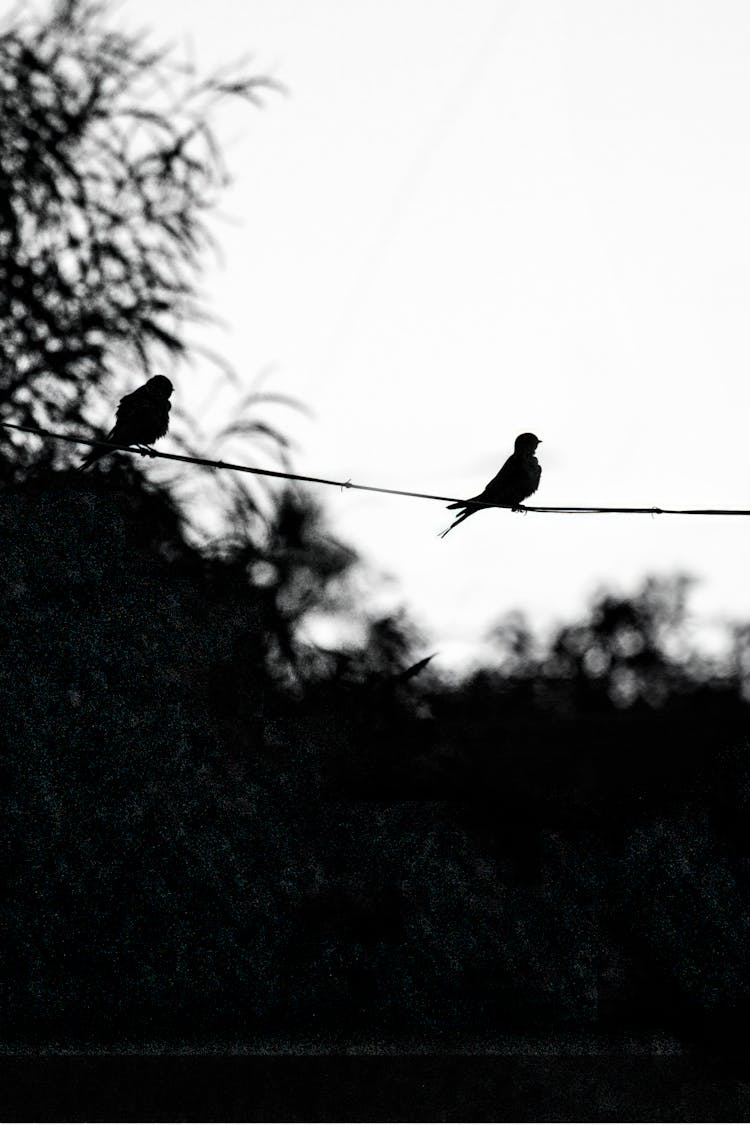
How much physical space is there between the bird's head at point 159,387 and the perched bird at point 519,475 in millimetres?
2179

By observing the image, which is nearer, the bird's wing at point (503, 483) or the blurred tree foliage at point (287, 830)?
the bird's wing at point (503, 483)

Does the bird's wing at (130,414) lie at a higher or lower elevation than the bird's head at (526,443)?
lower

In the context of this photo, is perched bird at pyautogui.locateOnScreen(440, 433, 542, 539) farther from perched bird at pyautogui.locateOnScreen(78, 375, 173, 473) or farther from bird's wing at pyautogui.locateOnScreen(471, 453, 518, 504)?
perched bird at pyautogui.locateOnScreen(78, 375, 173, 473)

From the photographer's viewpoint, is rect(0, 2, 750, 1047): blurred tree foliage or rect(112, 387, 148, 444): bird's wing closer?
rect(112, 387, 148, 444): bird's wing

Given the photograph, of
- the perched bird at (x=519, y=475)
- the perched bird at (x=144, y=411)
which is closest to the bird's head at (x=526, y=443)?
the perched bird at (x=519, y=475)

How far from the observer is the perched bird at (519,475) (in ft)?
23.2

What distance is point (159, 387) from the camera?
288 inches

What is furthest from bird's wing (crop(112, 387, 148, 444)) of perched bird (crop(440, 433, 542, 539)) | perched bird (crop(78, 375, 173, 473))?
perched bird (crop(440, 433, 542, 539))

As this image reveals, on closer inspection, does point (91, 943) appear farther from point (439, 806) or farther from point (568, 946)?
point (568, 946)

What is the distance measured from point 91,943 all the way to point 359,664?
15.5ft

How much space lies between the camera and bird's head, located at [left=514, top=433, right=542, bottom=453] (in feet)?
23.3

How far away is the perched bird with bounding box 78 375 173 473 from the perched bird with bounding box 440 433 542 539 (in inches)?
85.8

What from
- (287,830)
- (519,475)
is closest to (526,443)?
(519,475)

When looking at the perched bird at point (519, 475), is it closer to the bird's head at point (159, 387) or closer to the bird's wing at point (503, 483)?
the bird's wing at point (503, 483)
